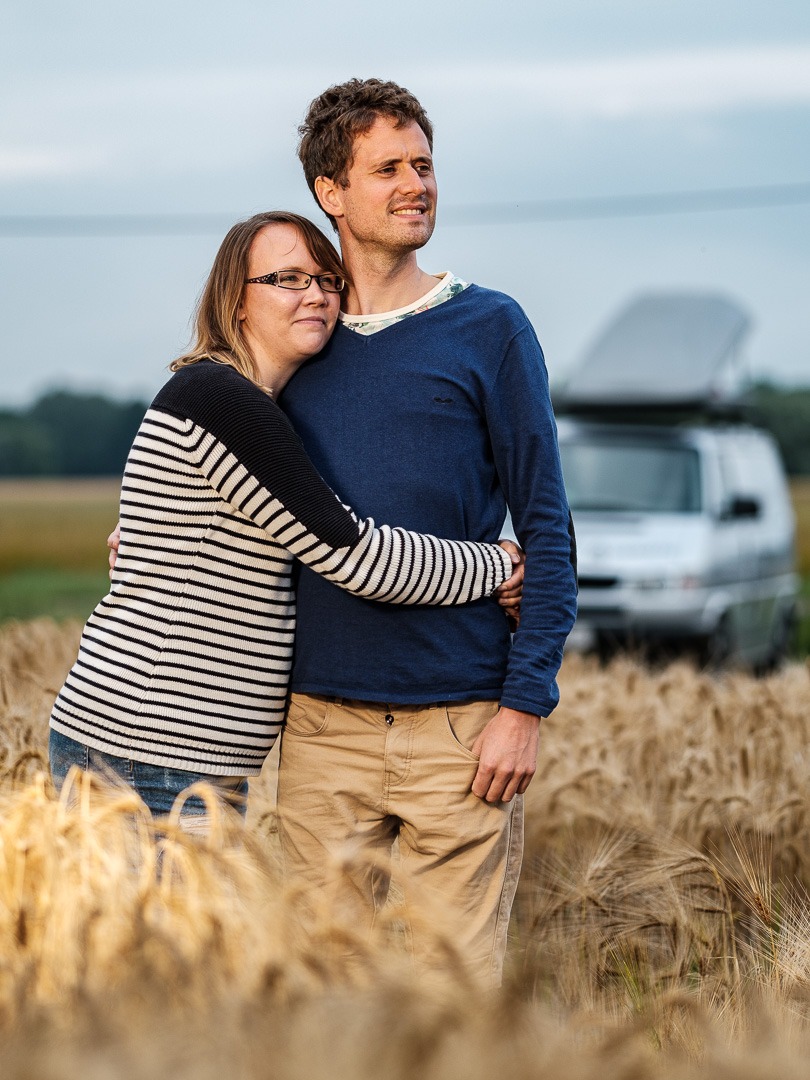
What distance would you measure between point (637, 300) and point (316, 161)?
14.8m

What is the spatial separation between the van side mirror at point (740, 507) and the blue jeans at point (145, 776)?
31.6ft

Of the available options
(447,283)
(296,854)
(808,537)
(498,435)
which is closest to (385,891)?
(296,854)

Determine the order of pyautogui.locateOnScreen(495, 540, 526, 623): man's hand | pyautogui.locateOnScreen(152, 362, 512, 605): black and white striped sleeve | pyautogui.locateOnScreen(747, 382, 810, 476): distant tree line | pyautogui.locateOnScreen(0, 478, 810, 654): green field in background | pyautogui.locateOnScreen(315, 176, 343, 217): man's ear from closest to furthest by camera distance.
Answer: pyautogui.locateOnScreen(152, 362, 512, 605): black and white striped sleeve
pyautogui.locateOnScreen(495, 540, 526, 623): man's hand
pyautogui.locateOnScreen(315, 176, 343, 217): man's ear
pyautogui.locateOnScreen(0, 478, 810, 654): green field in background
pyautogui.locateOnScreen(747, 382, 810, 476): distant tree line

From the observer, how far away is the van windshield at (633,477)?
11945 millimetres

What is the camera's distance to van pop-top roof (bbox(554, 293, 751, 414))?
49.3ft

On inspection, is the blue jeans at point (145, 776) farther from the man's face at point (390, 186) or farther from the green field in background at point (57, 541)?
the green field in background at point (57, 541)

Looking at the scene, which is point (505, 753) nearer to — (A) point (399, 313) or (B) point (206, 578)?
(B) point (206, 578)

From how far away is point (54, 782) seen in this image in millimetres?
2969

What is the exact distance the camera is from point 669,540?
37.9ft

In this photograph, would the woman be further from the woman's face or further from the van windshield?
the van windshield

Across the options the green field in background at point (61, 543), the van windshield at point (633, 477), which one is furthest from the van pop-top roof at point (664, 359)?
the green field in background at point (61, 543)

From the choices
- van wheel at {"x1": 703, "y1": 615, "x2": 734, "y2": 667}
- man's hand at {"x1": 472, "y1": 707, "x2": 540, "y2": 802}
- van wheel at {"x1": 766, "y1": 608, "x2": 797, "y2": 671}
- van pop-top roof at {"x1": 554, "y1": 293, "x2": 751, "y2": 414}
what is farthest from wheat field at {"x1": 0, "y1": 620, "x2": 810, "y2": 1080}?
van pop-top roof at {"x1": 554, "y1": 293, "x2": 751, "y2": 414}

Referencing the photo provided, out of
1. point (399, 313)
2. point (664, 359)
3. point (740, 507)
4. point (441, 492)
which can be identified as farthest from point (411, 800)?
point (664, 359)

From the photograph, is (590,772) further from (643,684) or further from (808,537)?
(808,537)
